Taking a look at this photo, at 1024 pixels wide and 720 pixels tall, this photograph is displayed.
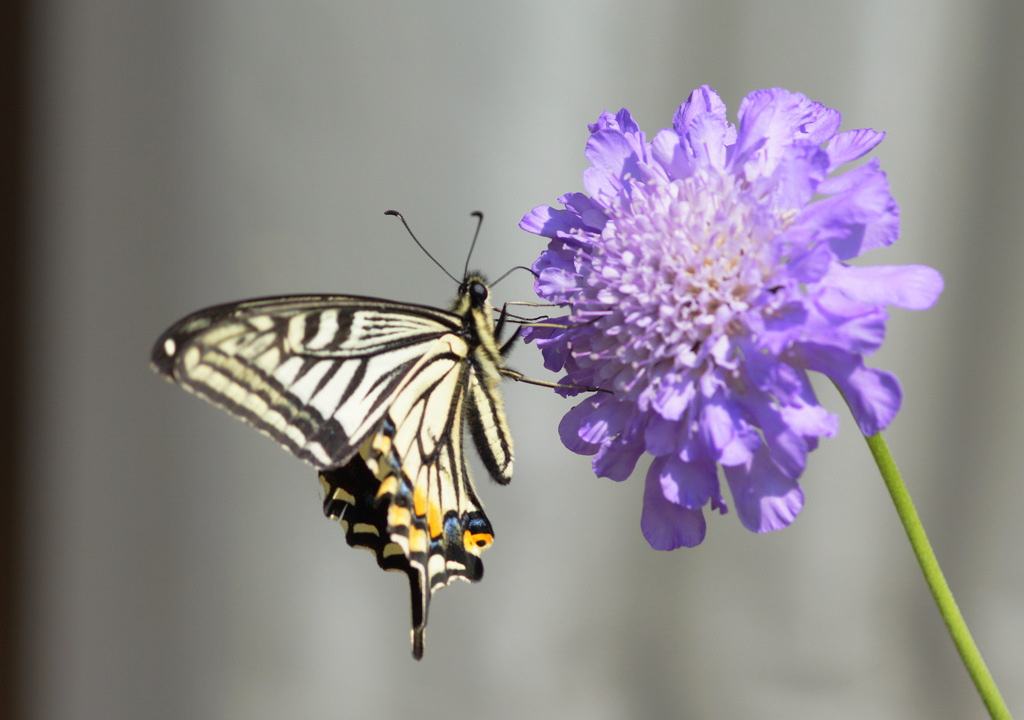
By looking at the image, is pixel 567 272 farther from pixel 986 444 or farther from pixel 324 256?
pixel 324 256

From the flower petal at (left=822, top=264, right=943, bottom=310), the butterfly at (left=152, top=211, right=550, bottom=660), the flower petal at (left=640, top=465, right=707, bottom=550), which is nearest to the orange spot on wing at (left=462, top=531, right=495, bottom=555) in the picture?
the butterfly at (left=152, top=211, right=550, bottom=660)

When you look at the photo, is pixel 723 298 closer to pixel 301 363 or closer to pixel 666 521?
pixel 666 521

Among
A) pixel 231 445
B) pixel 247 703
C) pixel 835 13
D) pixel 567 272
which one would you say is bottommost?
pixel 247 703

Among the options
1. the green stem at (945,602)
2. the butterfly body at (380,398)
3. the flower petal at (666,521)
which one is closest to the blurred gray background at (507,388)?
the butterfly body at (380,398)

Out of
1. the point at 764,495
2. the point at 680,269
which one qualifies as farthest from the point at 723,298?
the point at 764,495

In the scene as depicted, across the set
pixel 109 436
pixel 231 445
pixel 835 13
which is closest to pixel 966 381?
pixel 835 13
